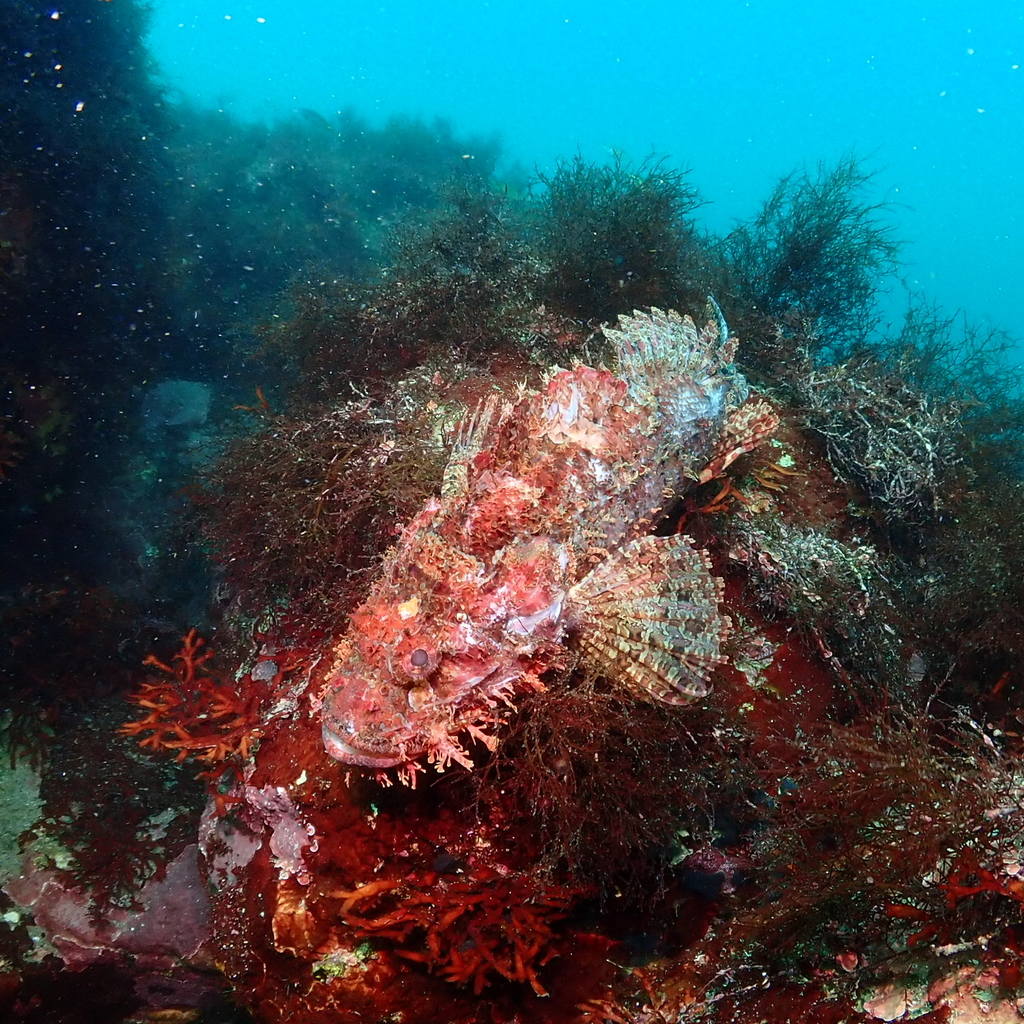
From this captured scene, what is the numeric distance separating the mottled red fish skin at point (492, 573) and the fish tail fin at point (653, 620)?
0.57ft

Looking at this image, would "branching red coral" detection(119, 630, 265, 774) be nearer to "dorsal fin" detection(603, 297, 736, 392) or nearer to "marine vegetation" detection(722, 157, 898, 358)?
"dorsal fin" detection(603, 297, 736, 392)

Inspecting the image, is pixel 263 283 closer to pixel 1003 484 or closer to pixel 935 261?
pixel 1003 484

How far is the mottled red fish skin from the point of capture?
326 cm

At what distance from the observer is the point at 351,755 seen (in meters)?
3.21

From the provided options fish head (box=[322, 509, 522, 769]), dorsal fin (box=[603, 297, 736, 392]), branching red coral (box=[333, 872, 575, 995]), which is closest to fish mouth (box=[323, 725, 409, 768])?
fish head (box=[322, 509, 522, 769])

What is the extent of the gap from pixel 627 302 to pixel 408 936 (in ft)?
22.7

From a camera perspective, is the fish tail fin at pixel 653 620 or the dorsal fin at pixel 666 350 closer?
the fish tail fin at pixel 653 620

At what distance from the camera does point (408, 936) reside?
12.4ft

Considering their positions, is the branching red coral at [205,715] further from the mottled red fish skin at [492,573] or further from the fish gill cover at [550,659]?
the mottled red fish skin at [492,573]

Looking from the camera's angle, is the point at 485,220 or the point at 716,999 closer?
the point at 716,999

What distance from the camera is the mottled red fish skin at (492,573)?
326 cm

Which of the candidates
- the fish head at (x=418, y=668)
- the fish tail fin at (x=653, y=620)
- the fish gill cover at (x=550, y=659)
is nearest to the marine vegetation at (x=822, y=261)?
the fish gill cover at (x=550, y=659)

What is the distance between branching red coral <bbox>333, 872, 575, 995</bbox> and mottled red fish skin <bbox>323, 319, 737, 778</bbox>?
0.96 m

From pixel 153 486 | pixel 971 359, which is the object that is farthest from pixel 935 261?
pixel 153 486
